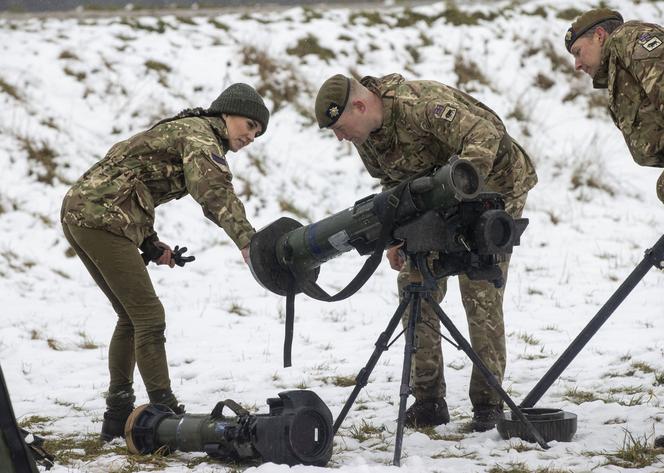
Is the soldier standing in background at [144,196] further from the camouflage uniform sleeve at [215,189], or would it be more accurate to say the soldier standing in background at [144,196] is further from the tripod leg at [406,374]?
the tripod leg at [406,374]

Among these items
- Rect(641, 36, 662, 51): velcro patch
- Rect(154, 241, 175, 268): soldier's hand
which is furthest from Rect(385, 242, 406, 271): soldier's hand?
Rect(641, 36, 662, 51): velcro patch

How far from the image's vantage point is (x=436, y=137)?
446 centimetres

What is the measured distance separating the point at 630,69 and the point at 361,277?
5.03 ft

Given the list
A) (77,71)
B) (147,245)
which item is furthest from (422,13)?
(147,245)

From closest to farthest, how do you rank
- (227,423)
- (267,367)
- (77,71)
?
(227,423) < (267,367) < (77,71)

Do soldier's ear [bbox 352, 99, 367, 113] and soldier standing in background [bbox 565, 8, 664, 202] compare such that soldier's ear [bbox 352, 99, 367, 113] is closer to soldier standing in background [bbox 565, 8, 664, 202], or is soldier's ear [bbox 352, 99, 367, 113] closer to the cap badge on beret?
the cap badge on beret

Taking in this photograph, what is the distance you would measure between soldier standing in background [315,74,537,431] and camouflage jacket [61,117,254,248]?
0.62m

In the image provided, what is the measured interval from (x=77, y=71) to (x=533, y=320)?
Result: 23.8ft

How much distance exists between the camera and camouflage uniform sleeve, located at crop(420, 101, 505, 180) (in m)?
4.04

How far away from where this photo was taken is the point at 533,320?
7.25 metres

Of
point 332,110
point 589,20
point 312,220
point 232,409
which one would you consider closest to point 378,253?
point 332,110

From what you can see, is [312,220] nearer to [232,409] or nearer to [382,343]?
[382,343]

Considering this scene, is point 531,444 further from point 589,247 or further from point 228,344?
point 589,247

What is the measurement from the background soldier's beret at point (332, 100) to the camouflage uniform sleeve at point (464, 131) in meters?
0.40
